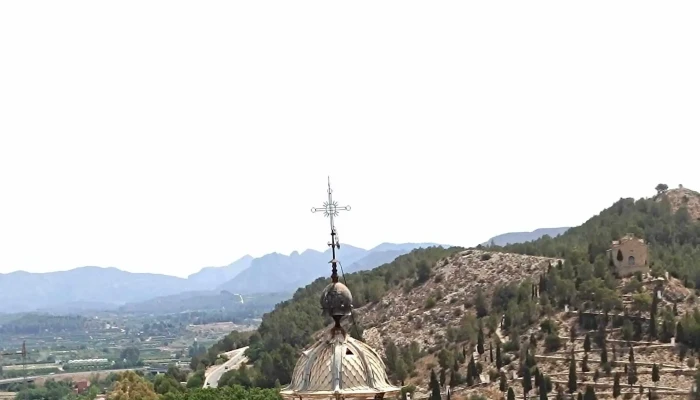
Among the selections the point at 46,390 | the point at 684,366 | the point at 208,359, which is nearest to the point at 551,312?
the point at 684,366

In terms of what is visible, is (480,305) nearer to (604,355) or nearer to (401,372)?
(401,372)

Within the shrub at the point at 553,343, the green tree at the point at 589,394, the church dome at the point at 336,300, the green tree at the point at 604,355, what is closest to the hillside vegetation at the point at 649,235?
the shrub at the point at 553,343

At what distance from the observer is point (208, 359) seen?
121 m

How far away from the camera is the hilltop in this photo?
77500mm

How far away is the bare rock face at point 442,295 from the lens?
99.0 meters

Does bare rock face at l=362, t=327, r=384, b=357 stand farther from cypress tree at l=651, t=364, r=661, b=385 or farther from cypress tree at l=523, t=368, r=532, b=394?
cypress tree at l=651, t=364, r=661, b=385

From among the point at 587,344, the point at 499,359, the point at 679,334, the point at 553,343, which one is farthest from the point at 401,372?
the point at 679,334

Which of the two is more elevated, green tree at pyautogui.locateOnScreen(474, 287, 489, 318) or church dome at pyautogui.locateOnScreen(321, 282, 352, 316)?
green tree at pyautogui.locateOnScreen(474, 287, 489, 318)

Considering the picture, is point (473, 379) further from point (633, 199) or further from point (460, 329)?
point (633, 199)

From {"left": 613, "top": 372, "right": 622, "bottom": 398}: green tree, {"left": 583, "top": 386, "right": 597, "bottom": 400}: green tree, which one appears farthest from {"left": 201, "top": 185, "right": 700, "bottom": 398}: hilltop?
{"left": 583, "top": 386, "right": 597, "bottom": 400}: green tree

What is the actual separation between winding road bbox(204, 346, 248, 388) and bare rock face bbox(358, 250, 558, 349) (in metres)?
13.5

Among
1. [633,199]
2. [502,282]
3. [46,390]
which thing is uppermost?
[633,199]

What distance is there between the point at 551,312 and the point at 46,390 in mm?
70118

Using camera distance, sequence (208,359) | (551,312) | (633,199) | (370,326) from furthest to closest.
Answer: (633,199)
(208,359)
(370,326)
(551,312)
